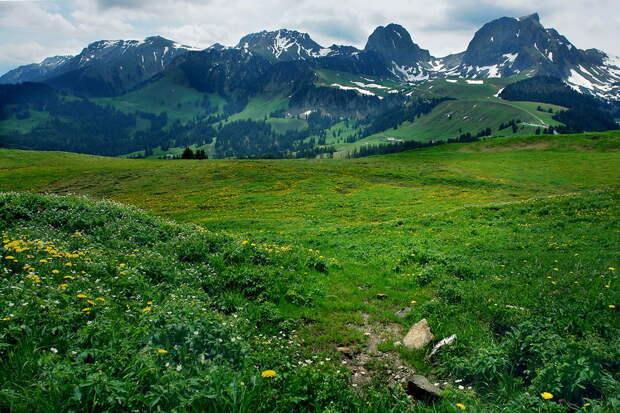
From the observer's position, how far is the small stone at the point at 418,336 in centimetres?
905

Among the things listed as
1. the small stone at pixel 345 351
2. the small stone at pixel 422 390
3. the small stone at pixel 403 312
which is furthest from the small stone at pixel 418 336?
the small stone at pixel 422 390

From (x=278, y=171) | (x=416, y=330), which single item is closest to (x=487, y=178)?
(x=278, y=171)

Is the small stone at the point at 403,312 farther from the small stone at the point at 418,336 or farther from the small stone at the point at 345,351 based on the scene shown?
the small stone at the point at 345,351

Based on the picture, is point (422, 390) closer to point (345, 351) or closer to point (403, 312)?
point (345, 351)

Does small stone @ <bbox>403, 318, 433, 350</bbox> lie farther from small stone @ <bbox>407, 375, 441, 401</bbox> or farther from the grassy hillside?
small stone @ <bbox>407, 375, 441, 401</bbox>

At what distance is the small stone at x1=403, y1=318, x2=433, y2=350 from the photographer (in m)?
9.05

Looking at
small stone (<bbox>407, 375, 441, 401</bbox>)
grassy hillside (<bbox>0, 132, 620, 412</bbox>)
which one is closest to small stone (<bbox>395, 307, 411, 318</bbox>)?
grassy hillside (<bbox>0, 132, 620, 412</bbox>)

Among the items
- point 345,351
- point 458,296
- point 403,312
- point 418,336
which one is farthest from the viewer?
point 458,296

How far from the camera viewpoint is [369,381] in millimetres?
7707

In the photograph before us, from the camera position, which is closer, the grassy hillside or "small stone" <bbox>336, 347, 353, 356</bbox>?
the grassy hillside

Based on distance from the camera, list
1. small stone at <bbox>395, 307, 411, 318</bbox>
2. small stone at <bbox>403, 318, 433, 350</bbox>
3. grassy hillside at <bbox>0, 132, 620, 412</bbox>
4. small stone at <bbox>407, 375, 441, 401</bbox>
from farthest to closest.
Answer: small stone at <bbox>395, 307, 411, 318</bbox>, small stone at <bbox>403, 318, 433, 350</bbox>, small stone at <bbox>407, 375, 441, 401</bbox>, grassy hillside at <bbox>0, 132, 620, 412</bbox>

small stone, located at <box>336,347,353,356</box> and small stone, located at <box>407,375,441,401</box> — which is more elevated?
small stone, located at <box>407,375,441,401</box>

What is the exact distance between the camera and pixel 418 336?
9.26 m

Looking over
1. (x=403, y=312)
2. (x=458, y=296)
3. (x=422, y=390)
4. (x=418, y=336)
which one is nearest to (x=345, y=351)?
(x=418, y=336)
